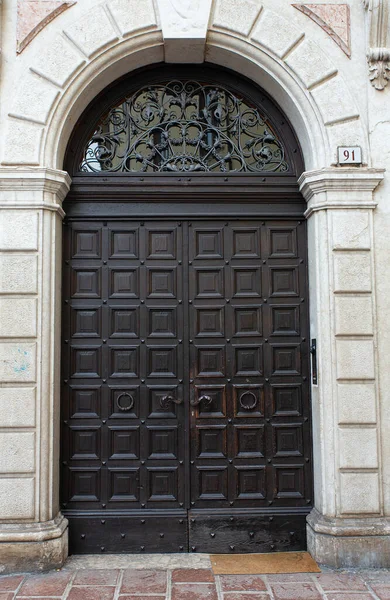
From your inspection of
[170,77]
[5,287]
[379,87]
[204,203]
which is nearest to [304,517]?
[204,203]

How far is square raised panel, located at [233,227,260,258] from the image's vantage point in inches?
215

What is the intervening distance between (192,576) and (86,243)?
318 cm

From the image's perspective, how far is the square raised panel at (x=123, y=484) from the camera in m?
5.23

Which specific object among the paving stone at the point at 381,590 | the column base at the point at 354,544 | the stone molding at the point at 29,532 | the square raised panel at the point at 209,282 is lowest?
the paving stone at the point at 381,590

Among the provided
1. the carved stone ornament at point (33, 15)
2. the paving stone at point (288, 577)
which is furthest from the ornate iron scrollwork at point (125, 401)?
the carved stone ornament at point (33, 15)

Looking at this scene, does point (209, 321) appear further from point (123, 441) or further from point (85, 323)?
point (123, 441)

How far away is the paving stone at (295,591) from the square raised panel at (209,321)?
7.44 ft

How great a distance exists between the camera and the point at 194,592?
14.4 ft

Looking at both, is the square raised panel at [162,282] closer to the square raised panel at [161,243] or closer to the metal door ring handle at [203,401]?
the square raised panel at [161,243]

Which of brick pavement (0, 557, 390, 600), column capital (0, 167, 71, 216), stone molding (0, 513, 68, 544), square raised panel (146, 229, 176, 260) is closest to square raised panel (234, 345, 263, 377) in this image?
square raised panel (146, 229, 176, 260)

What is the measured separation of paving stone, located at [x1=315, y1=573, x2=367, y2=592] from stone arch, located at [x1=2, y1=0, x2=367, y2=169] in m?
3.64

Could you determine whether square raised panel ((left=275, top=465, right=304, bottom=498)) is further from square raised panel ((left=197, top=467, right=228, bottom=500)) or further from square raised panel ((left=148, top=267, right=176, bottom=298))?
square raised panel ((left=148, top=267, right=176, bottom=298))

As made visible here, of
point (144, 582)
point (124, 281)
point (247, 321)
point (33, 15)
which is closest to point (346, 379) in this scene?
point (247, 321)

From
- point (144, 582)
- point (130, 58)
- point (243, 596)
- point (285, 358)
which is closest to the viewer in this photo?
point (243, 596)
